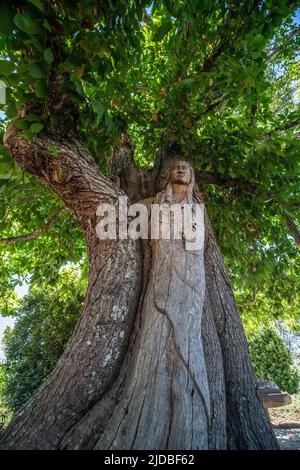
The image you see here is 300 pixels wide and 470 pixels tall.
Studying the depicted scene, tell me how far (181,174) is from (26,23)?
5.85ft

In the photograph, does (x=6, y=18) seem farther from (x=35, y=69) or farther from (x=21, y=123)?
(x=21, y=123)

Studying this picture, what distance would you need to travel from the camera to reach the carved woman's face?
2.86 metres

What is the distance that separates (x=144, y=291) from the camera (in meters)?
2.16

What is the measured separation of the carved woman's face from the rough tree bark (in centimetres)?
78

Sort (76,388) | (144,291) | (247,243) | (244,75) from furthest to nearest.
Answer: (247,243) < (244,75) < (144,291) < (76,388)

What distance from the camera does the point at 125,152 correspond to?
3424mm

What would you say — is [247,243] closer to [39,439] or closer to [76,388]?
[76,388]

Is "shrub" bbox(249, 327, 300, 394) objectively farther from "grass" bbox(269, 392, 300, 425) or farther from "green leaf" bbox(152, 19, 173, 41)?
"green leaf" bbox(152, 19, 173, 41)

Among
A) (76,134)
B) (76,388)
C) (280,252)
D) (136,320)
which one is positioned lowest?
(76,388)

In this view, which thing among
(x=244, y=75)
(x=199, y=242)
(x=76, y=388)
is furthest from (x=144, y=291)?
(x=244, y=75)

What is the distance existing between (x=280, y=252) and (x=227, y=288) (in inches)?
103

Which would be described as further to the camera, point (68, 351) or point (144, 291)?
point (144, 291)

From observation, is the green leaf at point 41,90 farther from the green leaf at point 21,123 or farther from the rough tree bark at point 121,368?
the rough tree bark at point 121,368

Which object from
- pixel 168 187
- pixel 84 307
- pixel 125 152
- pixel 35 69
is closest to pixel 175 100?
pixel 125 152
